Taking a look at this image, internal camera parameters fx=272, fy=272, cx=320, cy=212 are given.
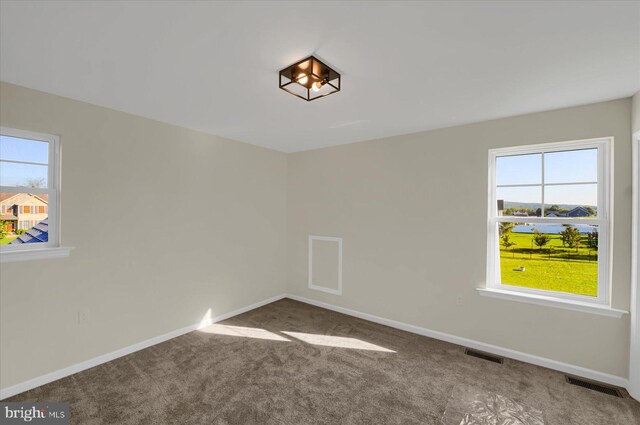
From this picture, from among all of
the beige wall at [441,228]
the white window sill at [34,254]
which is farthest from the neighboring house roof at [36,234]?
the beige wall at [441,228]

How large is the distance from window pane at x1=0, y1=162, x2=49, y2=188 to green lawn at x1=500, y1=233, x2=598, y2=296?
15.2 ft

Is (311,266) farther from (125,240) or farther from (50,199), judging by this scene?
(50,199)

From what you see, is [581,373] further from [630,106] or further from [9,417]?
[9,417]

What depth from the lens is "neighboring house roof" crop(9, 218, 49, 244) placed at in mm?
2357

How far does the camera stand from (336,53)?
174cm

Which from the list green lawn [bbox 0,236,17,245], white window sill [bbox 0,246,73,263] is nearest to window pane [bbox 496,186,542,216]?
Result: white window sill [bbox 0,246,73,263]

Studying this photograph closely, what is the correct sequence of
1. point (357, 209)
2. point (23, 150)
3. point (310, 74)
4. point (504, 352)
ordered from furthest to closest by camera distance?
1. point (357, 209)
2. point (504, 352)
3. point (23, 150)
4. point (310, 74)

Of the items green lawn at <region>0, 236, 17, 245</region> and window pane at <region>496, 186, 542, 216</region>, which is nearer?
green lawn at <region>0, 236, 17, 245</region>

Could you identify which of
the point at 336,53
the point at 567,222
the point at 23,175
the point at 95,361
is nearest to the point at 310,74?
the point at 336,53

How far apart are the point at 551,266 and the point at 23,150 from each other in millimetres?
5122

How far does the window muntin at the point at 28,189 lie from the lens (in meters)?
2.29

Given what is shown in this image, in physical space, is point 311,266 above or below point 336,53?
below

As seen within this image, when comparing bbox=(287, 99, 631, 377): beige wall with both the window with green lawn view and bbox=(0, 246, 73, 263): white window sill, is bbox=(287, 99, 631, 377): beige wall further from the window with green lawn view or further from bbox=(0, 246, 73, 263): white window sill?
bbox=(0, 246, 73, 263): white window sill

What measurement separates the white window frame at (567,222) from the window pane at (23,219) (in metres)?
4.38
